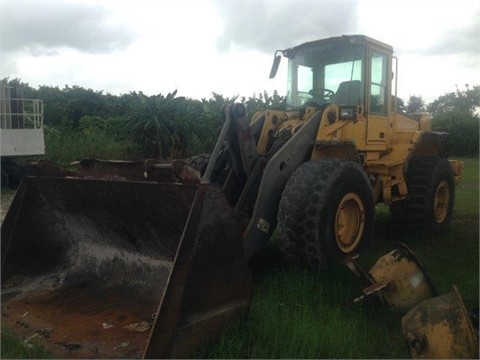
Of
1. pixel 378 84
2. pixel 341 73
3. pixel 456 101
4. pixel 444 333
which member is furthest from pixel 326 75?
pixel 456 101

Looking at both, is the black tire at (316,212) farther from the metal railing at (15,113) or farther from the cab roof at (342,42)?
the metal railing at (15,113)

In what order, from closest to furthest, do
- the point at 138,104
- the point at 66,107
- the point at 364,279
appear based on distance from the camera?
the point at 364,279, the point at 138,104, the point at 66,107

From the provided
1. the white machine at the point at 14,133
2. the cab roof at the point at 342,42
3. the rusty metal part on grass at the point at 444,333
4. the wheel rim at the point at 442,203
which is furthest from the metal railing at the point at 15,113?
the rusty metal part on grass at the point at 444,333

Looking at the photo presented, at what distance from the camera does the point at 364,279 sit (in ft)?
15.7

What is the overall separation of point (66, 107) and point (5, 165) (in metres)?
16.3

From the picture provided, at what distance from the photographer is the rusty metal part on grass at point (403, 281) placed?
445 centimetres

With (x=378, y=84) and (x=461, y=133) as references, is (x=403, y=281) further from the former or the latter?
(x=461, y=133)

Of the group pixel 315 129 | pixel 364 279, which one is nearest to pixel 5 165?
pixel 315 129

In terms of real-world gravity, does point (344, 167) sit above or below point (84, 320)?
above

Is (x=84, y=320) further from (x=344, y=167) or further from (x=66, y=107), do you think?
(x=66, y=107)

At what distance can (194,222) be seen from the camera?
3564 millimetres

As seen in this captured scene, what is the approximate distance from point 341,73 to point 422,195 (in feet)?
6.97

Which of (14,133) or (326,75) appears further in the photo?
(14,133)

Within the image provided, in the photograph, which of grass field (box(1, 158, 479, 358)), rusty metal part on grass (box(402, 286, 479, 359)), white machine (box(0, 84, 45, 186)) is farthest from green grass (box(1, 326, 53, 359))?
white machine (box(0, 84, 45, 186))
